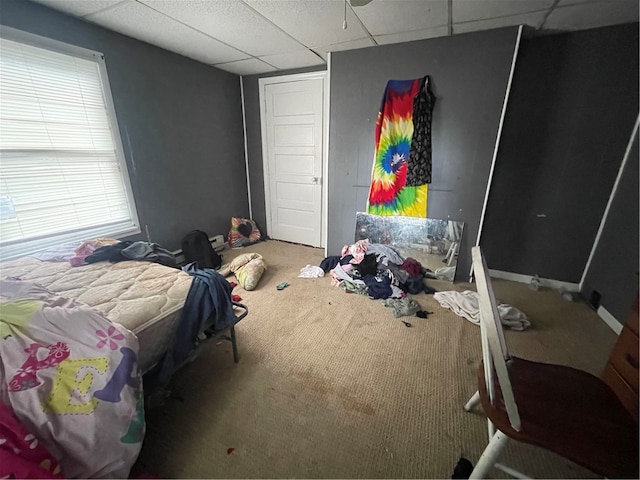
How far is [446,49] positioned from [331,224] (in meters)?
2.00

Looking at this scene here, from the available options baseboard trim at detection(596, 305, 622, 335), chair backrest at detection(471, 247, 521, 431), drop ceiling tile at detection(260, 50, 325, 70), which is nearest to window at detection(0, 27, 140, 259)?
drop ceiling tile at detection(260, 50, 325, 70)

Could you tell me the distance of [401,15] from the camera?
1.92 metres

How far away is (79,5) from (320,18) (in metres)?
1.73

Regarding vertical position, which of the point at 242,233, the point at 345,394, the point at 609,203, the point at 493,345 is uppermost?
the point at 609,203

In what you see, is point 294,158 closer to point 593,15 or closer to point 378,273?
point 378,273

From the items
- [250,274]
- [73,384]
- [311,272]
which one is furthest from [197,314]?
[311,272]

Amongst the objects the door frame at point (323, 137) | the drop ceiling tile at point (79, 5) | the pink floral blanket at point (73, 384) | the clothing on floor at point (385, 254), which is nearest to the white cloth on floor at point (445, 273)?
the clothing on floor at point (385, 254)

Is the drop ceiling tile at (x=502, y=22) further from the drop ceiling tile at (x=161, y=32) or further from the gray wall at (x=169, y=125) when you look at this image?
the gray wall at (x=169, y=125)

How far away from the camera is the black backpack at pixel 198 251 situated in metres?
3.01

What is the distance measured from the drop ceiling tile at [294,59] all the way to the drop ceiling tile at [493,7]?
141 cm

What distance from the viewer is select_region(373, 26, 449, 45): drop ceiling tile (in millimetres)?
2152

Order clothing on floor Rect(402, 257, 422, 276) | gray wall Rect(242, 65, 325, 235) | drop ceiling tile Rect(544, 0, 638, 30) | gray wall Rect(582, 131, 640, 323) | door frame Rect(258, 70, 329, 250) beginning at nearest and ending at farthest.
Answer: drop ceiling tile Rect(544, 0, 638, 30) → gray wall Rect(582, 131, 640, 323) → clothing on floor Rect(402, 257, 422, 276) → door frame Rect(258, 70, 329, 250) → gray wall Rect(242, 65, 325, 235)

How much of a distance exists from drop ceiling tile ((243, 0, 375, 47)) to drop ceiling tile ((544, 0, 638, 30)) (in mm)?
1418

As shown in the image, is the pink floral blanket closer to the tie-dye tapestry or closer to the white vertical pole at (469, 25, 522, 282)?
the tie-dye tapestry
